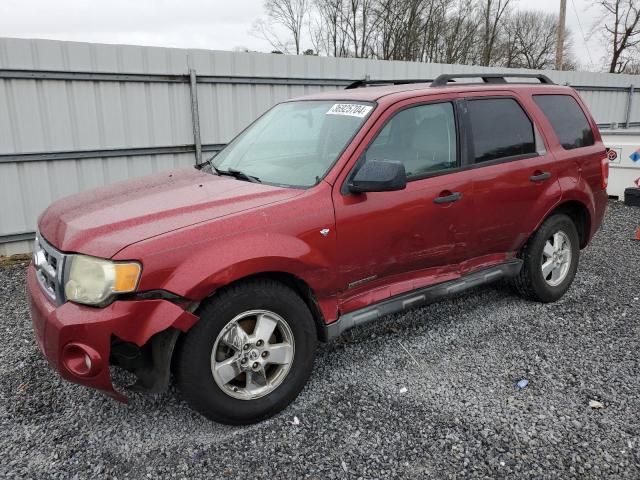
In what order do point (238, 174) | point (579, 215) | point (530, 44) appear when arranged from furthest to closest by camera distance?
point (530, 44)
point (579, 215)
point (238, 174)

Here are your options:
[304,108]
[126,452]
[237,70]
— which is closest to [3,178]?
[237,70]

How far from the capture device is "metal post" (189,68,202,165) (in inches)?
274

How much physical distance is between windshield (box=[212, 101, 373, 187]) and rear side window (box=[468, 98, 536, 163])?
948mm

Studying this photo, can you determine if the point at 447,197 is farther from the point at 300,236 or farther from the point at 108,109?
the point at 108,109

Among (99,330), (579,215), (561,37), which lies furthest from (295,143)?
(561,37)

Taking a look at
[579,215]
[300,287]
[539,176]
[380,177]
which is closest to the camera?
[380,177]

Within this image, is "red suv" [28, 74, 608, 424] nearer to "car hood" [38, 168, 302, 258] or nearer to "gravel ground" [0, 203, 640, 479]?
"car hood" [38, 168, 302, 258]

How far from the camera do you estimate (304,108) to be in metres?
3.82

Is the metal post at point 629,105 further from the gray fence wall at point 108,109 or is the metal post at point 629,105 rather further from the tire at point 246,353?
the tire at point 246,353

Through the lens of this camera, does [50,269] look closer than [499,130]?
Yes

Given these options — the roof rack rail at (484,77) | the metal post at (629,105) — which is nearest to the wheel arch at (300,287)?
the roof rack rail at (484,77)

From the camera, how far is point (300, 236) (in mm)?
2822

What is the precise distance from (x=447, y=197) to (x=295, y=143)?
1.12m

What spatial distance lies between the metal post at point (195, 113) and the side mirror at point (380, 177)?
4.77 metres
